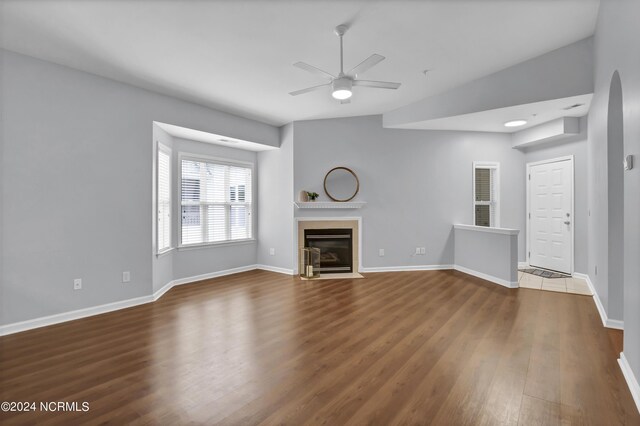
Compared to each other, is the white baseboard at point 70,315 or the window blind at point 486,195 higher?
the window blind at point 486,195

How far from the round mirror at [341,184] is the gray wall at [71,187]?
2951 millimetres

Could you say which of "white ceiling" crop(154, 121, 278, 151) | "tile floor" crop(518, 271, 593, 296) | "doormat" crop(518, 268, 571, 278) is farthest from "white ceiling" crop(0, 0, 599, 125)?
"doormat" crop(518, 268, 571, 278)

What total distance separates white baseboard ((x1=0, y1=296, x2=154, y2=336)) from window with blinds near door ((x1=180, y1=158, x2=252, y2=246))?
140cm

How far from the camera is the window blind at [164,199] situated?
4707 mm

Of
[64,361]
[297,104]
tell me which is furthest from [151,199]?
[297,104]

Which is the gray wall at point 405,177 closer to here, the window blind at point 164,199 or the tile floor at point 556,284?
the tile floor at point 556,284

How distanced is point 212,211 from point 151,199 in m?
1.51

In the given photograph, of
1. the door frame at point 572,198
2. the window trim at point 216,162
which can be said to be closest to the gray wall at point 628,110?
the door frame at point 572,198

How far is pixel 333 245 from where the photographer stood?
5965mm

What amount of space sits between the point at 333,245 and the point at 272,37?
12.4 ft

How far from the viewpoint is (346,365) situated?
8.03 ft

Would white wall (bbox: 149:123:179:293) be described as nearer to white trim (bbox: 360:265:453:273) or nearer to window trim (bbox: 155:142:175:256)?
window trim (bbox: 155:142:175:256)

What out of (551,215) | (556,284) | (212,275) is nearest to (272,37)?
(212,275)

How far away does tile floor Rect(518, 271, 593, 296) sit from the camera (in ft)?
15.0
